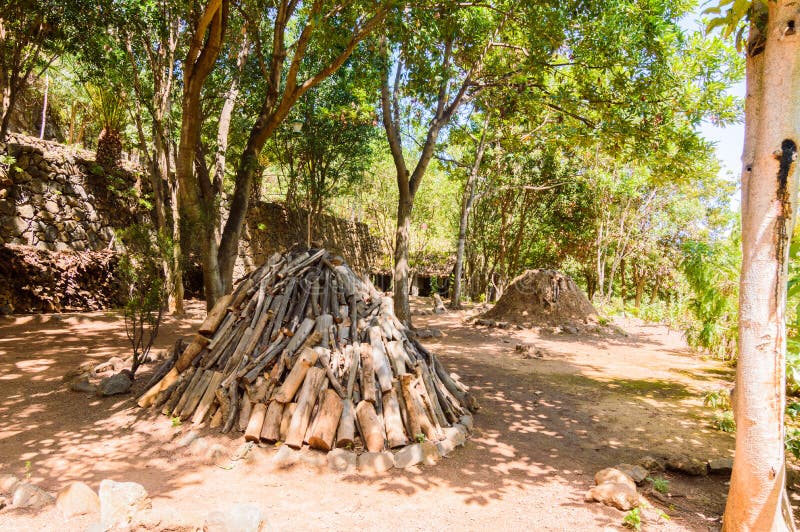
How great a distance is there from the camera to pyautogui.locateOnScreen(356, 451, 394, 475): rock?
337 centimetres

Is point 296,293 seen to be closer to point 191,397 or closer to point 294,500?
point 191,397

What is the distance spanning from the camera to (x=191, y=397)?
412 cm

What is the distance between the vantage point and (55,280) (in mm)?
9039

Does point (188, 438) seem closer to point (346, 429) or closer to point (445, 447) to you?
point (346, 429)

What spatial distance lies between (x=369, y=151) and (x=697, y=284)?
10.3 m

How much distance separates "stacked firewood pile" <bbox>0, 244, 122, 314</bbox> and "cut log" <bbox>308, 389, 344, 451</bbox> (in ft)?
26.3

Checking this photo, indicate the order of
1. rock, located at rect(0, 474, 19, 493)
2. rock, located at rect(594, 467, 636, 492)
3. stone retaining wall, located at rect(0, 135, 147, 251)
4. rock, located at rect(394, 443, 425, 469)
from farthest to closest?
stone retaining wall, located at rect(0, 135, 147, 251)
rock, located at rect(394, 443, 425, 469)
rock, located at rect(594, 467, 636, 492)
rock, located at rect(0, 474, 19, 493)

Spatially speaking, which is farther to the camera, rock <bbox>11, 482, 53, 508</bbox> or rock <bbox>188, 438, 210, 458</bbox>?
rock <bbox>188, 438, 210, 458</bbox>

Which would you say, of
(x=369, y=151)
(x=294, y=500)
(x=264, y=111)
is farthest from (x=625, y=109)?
(x=369, y=151)

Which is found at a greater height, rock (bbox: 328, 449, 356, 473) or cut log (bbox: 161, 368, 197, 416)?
cut log (bbox: 161, 368, 197, 416)

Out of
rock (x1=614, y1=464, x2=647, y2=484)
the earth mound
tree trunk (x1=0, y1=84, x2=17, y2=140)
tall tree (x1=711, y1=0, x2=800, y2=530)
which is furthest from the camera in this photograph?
the earth mound

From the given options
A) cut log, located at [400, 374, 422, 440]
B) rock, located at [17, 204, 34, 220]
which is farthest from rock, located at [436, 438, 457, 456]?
rock, located at [17, 204, 34, 220]

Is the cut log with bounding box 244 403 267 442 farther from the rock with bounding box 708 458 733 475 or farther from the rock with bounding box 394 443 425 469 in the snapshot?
the rock with bounding box 708 458 733 475

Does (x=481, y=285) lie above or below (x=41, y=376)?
above
